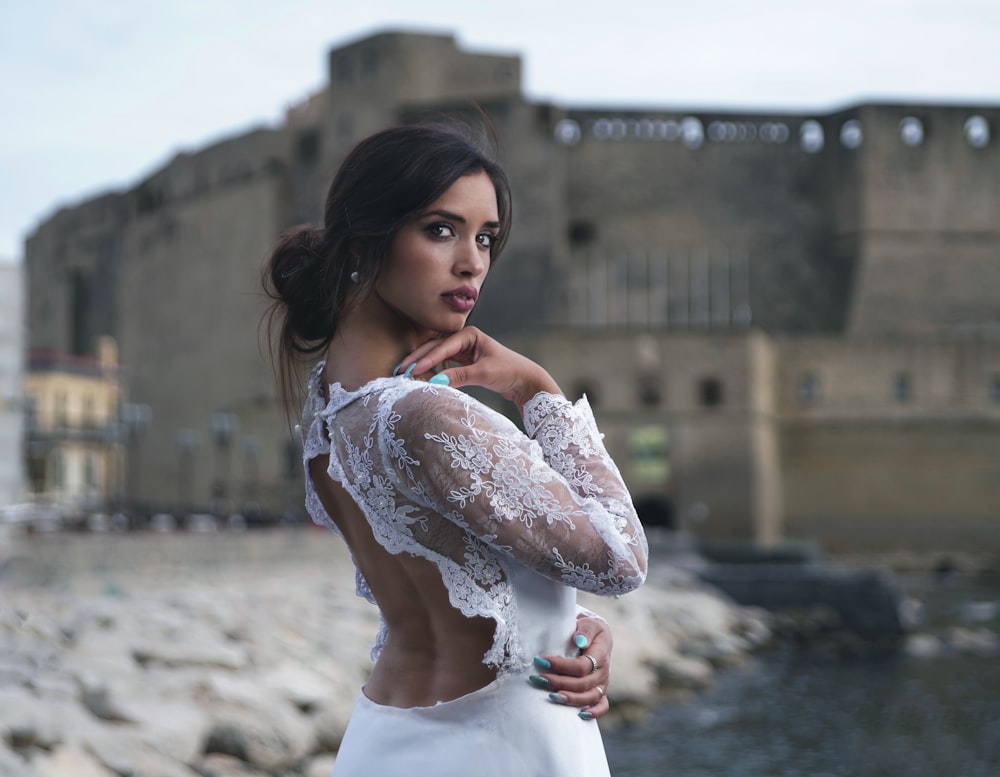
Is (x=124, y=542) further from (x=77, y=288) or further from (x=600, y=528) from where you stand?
(x=77, y=288)

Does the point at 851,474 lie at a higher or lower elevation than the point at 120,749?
lower

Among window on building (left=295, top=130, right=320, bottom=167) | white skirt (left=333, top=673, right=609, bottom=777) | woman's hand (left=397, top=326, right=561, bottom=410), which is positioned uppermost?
window on building (left=295, top=130, right=320, bottom=167)

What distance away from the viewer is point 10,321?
499 cm

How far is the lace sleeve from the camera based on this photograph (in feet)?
4.99

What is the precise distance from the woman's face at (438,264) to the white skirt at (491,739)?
45 cm

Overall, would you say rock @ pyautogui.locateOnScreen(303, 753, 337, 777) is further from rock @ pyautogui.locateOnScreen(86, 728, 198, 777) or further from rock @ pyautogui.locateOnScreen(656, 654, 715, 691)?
rock @ pyautogui.locateOnScreen(656, 654, 715, 691)

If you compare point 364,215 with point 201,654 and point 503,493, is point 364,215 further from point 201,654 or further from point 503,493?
point 201,654

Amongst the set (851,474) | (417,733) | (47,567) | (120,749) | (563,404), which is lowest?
(851,474)

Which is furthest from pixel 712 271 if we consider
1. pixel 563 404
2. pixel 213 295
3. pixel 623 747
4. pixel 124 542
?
pixel 563 404

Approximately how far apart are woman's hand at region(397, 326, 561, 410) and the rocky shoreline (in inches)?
124

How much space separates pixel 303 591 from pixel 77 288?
116ft

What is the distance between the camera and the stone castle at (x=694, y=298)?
89.5 ft

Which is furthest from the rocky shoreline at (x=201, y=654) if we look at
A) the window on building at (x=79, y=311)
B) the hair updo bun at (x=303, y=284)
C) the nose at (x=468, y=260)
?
the window on building at (x=79, y=311)

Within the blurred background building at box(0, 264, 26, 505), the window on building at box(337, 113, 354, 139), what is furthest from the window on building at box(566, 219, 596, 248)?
the blurred background building at box(0, 264, 26, 505)
